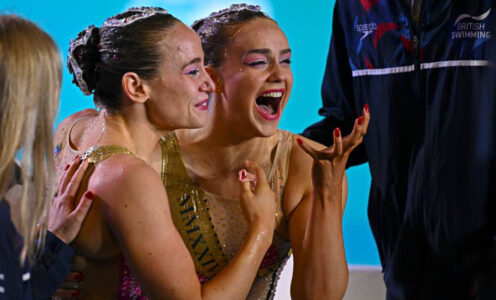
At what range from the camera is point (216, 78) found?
211 centimetres

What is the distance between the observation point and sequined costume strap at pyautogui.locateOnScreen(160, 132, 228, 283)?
207cm

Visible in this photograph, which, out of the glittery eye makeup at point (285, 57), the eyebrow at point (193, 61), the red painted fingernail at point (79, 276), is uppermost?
the eyebrow at point (193, 61)

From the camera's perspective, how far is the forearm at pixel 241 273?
1.73 meters

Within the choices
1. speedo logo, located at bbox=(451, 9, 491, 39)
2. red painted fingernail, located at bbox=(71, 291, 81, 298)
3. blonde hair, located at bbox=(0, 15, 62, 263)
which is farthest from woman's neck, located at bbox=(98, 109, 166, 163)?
speedo logo, located at bbox=(451, 9, 491, 39)

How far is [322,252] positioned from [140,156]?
21.3 inches

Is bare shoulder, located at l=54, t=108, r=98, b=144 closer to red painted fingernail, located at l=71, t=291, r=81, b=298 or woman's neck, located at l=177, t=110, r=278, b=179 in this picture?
woman's neck, located at l=177, t=110, r=278, b=179

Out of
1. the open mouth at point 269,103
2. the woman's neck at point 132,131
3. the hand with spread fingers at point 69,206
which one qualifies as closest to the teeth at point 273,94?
the open mouth at point 269,103

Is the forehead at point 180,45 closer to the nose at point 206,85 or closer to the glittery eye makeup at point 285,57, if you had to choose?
the nose at point 206,85

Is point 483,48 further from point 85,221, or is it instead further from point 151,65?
point 85,221

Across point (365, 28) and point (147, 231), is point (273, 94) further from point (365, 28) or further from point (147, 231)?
point (147, 231)

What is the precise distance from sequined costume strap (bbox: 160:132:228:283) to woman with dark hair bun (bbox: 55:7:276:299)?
23 cm

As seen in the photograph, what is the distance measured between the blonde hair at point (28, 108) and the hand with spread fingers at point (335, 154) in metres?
0.71

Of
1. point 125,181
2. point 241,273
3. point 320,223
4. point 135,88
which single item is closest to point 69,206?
point 125,181

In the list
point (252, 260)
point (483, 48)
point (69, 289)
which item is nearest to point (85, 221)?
point (69, 289)
